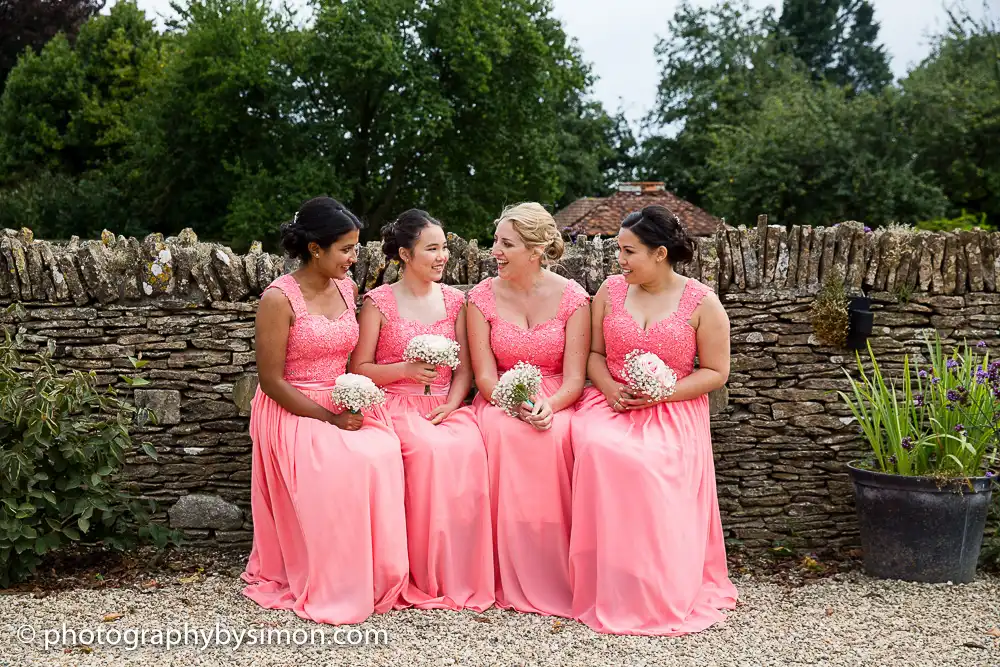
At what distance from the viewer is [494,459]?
464cm

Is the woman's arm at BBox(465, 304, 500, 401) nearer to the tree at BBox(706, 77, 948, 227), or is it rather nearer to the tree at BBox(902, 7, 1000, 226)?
the tree at BBox(706, 77, 948, 227)

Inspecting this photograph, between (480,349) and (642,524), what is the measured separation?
1200 mm

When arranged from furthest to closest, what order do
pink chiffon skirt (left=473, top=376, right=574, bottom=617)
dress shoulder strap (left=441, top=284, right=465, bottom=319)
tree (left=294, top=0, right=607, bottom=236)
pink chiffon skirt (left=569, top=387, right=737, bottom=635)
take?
tree (left=294, top=0, right=607, bottom=236) → dress shoulder strap (left=441, top=284, right=465, bottom=319) → pink chiffon skirt (left=473, top=376, right=574, bottom=617) → pink chiffon skirt (left=569, top=387, right=737, bottom=635)

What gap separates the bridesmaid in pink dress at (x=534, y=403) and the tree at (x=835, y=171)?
644 inches

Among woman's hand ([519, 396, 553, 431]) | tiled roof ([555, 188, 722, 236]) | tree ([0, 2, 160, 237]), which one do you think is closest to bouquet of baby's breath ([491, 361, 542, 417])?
woman's hand ([519, 396, 553, 431])

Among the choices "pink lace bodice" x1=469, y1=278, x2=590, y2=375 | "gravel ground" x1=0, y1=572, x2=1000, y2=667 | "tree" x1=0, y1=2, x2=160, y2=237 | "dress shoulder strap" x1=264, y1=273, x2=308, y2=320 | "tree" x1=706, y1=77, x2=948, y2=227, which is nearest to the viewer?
"gravel ground" x1=0, y1=572, x2=1000, y2=667

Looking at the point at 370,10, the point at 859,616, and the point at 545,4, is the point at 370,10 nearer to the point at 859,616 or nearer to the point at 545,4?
the point at 545,4

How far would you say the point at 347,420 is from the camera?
4.52 m

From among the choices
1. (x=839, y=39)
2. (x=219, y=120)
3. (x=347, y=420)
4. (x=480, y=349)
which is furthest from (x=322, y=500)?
(x=839, y=39)

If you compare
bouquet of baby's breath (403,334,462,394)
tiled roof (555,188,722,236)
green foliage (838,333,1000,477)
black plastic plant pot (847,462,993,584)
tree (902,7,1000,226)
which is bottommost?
black plastic plant pot (847,462,993,584)

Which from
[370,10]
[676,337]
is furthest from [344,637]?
[370,10]

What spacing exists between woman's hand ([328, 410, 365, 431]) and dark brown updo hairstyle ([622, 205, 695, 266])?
1.55 meters

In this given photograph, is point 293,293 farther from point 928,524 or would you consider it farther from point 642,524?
point 928,524

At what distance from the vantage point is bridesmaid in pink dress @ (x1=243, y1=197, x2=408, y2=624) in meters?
4.32
